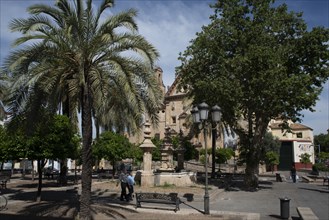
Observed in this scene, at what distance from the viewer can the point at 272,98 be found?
2158 cm

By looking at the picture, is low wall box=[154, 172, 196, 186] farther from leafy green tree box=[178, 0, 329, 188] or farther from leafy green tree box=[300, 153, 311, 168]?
leafy green tree box=[300, 153, 311, 168]

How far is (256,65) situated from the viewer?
72.0 feet

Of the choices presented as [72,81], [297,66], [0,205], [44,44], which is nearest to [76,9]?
[44,44]

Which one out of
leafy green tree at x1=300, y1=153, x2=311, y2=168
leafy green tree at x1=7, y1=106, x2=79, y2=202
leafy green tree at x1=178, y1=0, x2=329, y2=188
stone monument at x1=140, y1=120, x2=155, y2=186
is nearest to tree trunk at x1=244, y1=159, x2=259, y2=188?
leafy green tree at x1=178, y1=0, x2=329, y2=188

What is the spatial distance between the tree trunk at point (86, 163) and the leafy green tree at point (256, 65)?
11.8 meters

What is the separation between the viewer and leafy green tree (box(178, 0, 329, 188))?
21438mm

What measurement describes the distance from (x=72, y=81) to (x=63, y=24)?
7.49 ft

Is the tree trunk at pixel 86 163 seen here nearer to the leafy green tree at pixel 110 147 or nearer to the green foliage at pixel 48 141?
the green foliage at pixel 48 141

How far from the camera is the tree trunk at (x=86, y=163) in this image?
10.9 metres

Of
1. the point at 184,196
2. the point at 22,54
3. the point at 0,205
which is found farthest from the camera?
the point at 184,196

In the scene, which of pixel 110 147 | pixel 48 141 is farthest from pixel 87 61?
pixel 110 147

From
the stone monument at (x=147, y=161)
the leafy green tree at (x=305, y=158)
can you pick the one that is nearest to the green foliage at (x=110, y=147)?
the stone monument at (x=147, y=161)

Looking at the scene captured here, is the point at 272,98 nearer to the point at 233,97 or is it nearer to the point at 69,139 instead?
the point at 233,97

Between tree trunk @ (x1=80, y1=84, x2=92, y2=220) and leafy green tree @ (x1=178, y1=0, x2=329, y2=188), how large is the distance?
1184 centimetres
